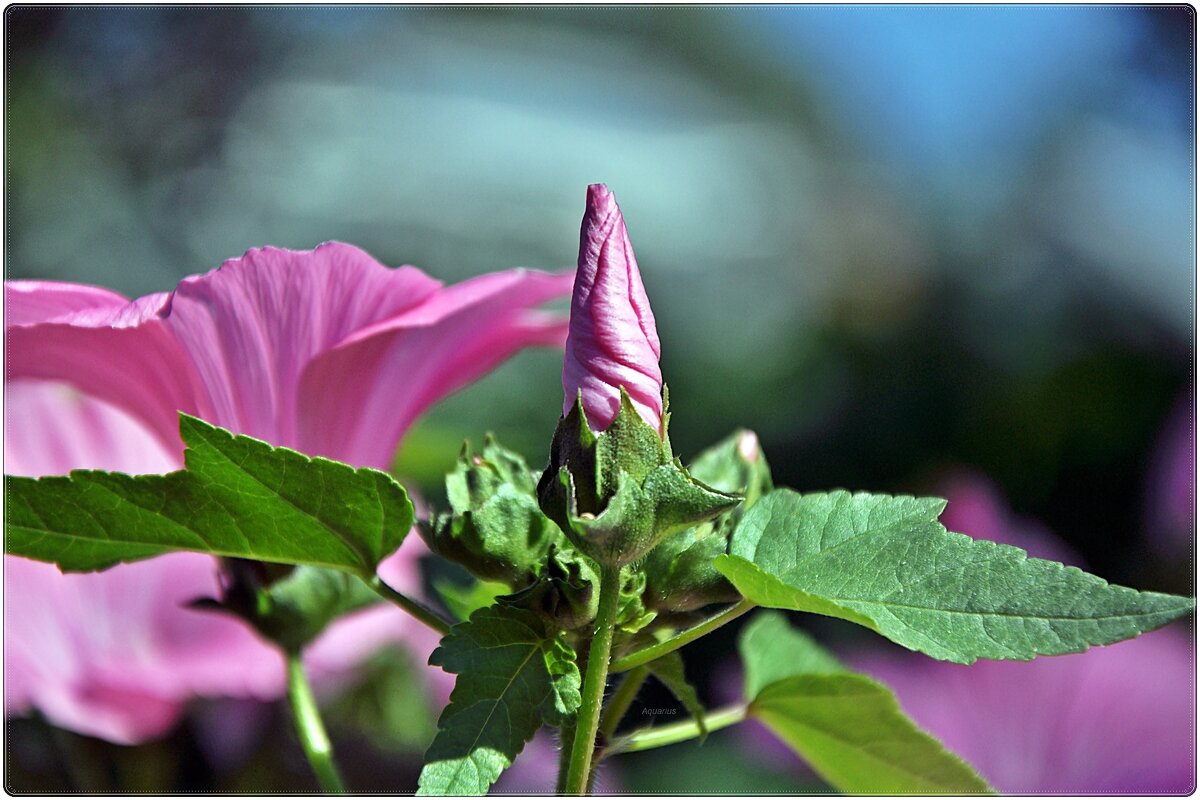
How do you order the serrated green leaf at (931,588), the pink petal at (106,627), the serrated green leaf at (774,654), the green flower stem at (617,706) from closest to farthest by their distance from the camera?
the serrated green leaf at (931,588) → the green flower stem at (617,706) → the serrated green leaf at (774,654) → the pink petal at (106,627)

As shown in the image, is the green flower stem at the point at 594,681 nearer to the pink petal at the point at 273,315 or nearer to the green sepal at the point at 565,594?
the green sepal at the point at 565,594

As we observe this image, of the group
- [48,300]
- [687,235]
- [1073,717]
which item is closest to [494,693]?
[48,300]

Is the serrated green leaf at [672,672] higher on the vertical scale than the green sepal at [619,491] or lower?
lower

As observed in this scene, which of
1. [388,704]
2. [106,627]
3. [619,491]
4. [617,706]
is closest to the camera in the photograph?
[619,491]

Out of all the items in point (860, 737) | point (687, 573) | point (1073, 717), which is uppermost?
point (687, 573)

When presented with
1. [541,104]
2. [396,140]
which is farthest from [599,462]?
[541,104]

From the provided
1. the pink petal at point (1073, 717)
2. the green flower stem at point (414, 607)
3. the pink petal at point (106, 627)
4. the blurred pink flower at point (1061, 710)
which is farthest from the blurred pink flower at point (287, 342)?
the pink petal at point (1073, 717)

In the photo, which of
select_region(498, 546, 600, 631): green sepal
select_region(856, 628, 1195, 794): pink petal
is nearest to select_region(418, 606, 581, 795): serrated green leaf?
select_region(498, 546, 600, 631): green sepal

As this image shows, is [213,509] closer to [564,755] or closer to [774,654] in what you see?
[564,755]
